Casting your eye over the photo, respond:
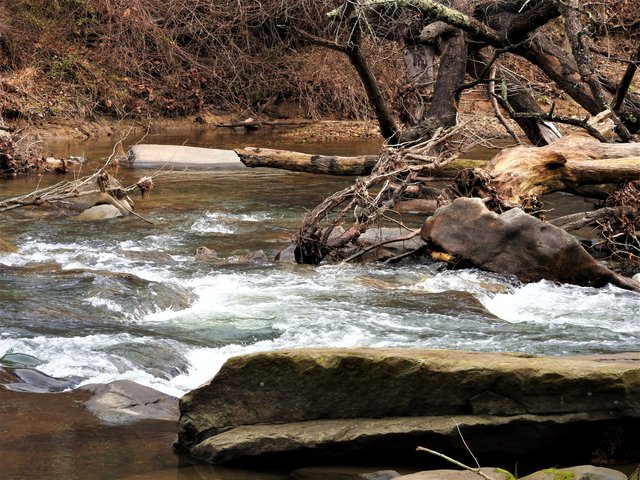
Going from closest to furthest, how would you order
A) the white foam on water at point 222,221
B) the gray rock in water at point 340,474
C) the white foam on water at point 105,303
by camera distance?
the gray rock in water at point 340,474 → the white foam on water at point 105,303 → the white foam on water at point 222,221

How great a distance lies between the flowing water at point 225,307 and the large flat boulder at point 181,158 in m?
4.92

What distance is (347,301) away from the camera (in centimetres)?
749

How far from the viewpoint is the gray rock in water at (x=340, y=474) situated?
4.02 m

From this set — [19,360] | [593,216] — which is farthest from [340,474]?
[593,216]

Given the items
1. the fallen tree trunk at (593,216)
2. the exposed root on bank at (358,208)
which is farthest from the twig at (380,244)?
the fallen tree trunk at (593,216)

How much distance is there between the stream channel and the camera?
19.8 feet

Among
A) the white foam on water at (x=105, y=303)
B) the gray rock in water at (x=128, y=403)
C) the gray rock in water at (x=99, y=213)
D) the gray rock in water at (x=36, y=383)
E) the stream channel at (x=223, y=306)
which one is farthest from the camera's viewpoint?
the gray rock in water at (x=99, y=213)

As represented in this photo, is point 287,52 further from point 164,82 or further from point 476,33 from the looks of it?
point 476,33

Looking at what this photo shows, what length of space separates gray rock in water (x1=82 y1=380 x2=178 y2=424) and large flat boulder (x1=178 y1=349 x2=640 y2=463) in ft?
2.09

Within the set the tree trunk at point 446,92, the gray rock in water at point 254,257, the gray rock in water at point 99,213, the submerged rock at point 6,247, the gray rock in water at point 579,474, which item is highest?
the tree trunk at point 446,92

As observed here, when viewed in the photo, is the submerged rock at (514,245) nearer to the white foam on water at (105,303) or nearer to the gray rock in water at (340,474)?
the white foam on water at (105,303)

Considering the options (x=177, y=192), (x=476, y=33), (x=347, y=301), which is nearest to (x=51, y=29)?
(x=177, y=192)

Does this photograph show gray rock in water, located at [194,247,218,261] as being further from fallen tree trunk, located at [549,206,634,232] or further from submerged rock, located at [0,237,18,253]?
fallen tree trunk, located at [549,206,634,232]

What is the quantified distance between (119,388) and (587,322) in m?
3.40
